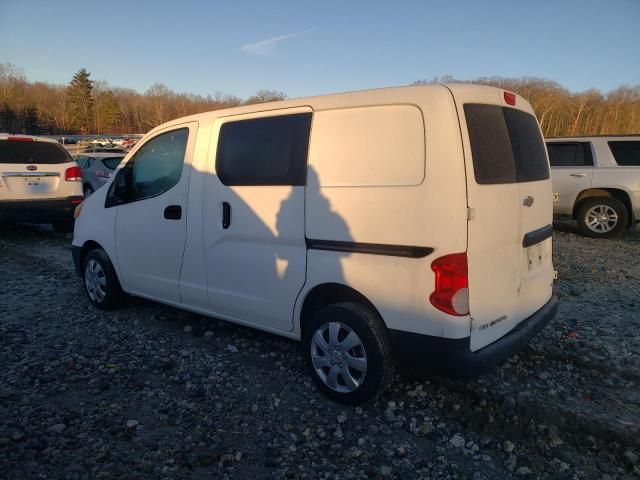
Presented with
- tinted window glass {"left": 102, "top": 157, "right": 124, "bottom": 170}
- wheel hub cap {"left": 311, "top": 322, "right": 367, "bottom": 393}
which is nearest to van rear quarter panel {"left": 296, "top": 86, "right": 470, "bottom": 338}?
wheel hub cap {"left": 311, "top": 322, "right": 367, "bottom": 393}

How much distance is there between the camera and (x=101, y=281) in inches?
196

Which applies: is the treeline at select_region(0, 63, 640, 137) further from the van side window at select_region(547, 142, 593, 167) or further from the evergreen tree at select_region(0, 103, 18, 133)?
the van side window at select_region(547, 142, 593, 167)

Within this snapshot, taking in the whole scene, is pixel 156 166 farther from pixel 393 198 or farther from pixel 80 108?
pixel 80 108

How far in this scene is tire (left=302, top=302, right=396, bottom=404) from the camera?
289 cm

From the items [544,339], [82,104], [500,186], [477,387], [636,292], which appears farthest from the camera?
[82,104]

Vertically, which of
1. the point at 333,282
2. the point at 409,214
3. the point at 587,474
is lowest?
the point at 587,474

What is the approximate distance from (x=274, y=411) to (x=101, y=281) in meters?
2.86

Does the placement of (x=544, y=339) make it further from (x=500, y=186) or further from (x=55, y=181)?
(x=55, y=181)

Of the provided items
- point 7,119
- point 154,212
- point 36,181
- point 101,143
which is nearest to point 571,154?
point 154,212

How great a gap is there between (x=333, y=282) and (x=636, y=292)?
4388mm

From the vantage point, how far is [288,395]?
3.29 meters

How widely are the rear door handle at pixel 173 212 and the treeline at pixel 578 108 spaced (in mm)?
51220

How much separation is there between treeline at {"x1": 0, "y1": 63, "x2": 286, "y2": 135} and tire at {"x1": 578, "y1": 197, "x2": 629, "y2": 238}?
236 ft

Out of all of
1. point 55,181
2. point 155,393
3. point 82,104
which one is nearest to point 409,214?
point 155,393
